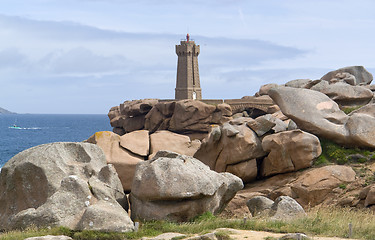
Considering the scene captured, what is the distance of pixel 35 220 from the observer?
1633 cm

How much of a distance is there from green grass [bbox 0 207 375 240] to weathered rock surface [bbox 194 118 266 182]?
8118 millimetres

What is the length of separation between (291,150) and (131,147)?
301 inches

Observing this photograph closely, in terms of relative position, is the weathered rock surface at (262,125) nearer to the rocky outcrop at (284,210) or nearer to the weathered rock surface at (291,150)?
the weathered rock surface at (291,150)

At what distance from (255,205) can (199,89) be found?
269ft

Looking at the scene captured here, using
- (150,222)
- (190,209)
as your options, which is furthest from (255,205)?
(150,222)

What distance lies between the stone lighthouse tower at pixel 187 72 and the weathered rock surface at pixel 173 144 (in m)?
71.0

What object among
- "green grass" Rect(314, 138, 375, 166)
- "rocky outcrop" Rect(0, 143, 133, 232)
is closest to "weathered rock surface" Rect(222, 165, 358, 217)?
"green grass" Rect(314, 138, 375, 166)

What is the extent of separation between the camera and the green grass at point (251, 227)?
1541cm

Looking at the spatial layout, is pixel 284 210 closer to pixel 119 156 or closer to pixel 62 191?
pixel 62 191

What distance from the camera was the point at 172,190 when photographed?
56.0ft

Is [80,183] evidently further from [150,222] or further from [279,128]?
[279,128]

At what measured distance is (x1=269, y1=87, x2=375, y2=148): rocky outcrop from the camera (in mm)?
25125

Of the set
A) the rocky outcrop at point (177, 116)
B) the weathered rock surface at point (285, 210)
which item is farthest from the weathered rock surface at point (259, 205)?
the rocky outcrop at point (177, 116)

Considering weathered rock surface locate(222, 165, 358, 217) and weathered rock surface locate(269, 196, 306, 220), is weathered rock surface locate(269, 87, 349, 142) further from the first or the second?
weathered rock surface locate(269, 196, 306, 220)
